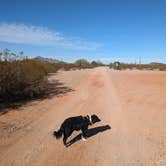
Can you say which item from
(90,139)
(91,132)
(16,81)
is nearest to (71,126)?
(90,139)

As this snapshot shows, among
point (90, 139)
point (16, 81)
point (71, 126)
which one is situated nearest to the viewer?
point (71, 126)

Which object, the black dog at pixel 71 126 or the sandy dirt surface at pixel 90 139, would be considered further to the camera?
the black dog at pixel 71 126

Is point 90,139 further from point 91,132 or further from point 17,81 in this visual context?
point 17,81

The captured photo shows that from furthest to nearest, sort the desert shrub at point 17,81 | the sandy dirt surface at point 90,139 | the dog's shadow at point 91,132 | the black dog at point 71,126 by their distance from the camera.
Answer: the desert shrub at point 17,81 → the dog's shadow at point 91,132 → the black dog at point 71,126 → the sandy dirt surface at point 90,139

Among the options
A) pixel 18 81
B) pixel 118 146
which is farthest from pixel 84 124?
pixel 18 81

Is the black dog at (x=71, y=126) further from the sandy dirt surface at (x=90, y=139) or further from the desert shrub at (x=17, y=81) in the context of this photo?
the desert shrub at (x=17, y=81)

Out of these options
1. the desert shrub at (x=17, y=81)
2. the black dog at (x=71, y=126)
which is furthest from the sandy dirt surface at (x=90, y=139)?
the desert shrub at (x=17, y=81)

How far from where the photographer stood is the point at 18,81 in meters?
15.1

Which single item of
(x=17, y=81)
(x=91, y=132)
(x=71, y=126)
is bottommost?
(x=91, y=132)

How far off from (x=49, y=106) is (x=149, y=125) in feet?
19.4

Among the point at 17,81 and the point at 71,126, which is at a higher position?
the point at 17,81

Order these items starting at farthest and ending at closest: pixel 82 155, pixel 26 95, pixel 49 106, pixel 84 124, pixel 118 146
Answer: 1. pixel 26 95
2. pixel 49 106
3. pixel 84 124
4. pixel 118 146
5. pixel 82 155

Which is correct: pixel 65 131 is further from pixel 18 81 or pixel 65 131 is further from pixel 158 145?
pixel 18 81

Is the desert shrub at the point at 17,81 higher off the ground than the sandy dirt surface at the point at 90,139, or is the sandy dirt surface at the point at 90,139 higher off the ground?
the desert shrub at the point at 17,81
